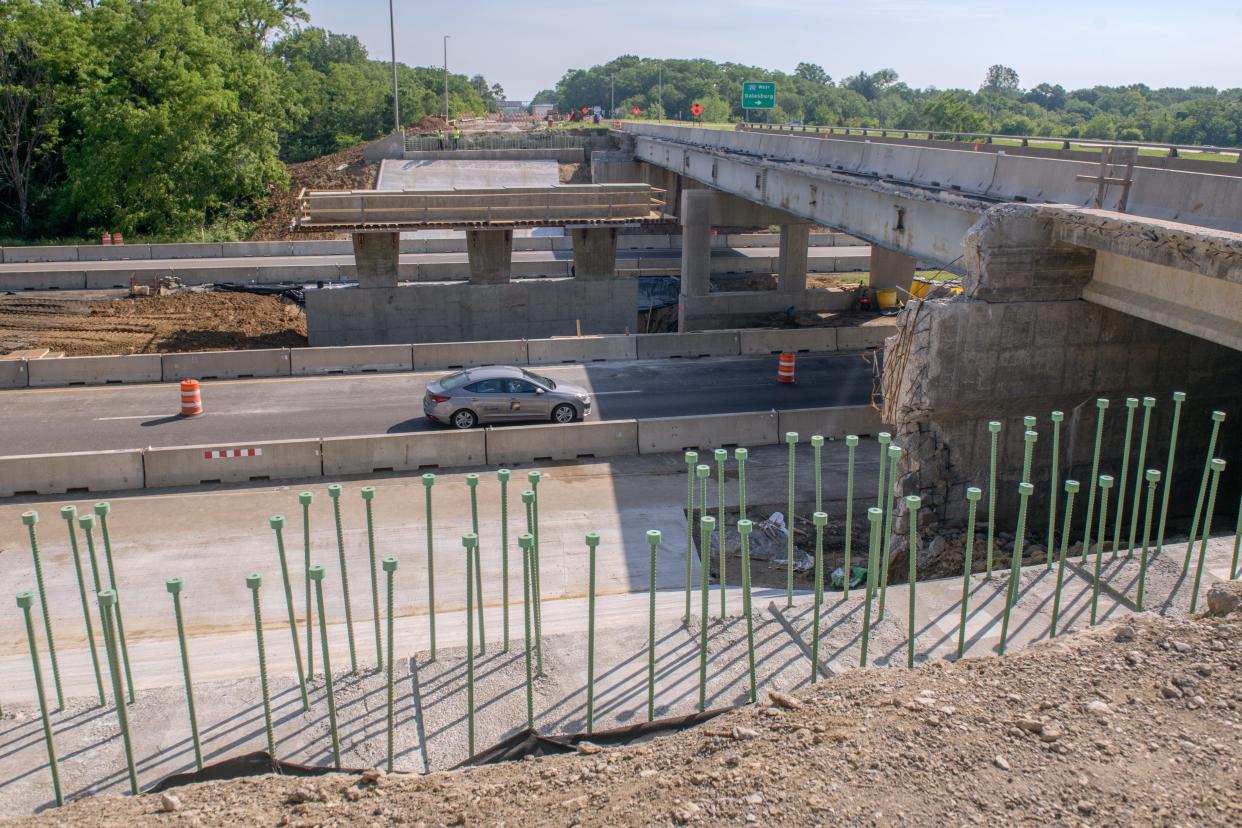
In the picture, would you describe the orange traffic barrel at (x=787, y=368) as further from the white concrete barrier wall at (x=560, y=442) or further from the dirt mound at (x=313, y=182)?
the dirt mound at (x=313, y=182)

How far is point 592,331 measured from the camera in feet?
111

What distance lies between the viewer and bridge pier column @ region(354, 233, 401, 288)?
104 ft

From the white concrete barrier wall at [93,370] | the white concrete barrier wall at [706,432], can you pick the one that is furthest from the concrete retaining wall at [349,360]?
the white concrete barrier wall at [706,432]

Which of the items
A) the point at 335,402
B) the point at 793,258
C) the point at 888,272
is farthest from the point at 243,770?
the point at 888,272

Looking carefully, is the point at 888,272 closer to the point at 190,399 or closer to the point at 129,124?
the point at 190,399

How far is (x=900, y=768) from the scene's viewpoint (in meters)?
6.23

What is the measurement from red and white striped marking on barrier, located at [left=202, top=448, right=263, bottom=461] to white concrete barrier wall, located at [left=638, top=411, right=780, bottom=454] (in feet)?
24.0

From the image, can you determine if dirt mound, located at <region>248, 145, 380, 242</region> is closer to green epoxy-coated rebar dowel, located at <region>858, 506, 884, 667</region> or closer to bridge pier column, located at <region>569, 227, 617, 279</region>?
bridge pier column, located at <region>569, 227, 617, 279</region>

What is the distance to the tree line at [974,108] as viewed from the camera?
57.4m

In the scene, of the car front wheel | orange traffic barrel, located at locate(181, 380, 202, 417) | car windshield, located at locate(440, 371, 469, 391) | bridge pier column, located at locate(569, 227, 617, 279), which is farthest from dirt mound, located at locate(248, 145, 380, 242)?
the car front wheel

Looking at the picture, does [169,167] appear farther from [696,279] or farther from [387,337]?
[696,279]

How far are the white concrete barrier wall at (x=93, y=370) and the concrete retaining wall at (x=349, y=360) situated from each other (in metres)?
3.42

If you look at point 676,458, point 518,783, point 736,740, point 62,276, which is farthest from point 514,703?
point 62,276

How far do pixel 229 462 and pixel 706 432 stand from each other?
30.1 ft
